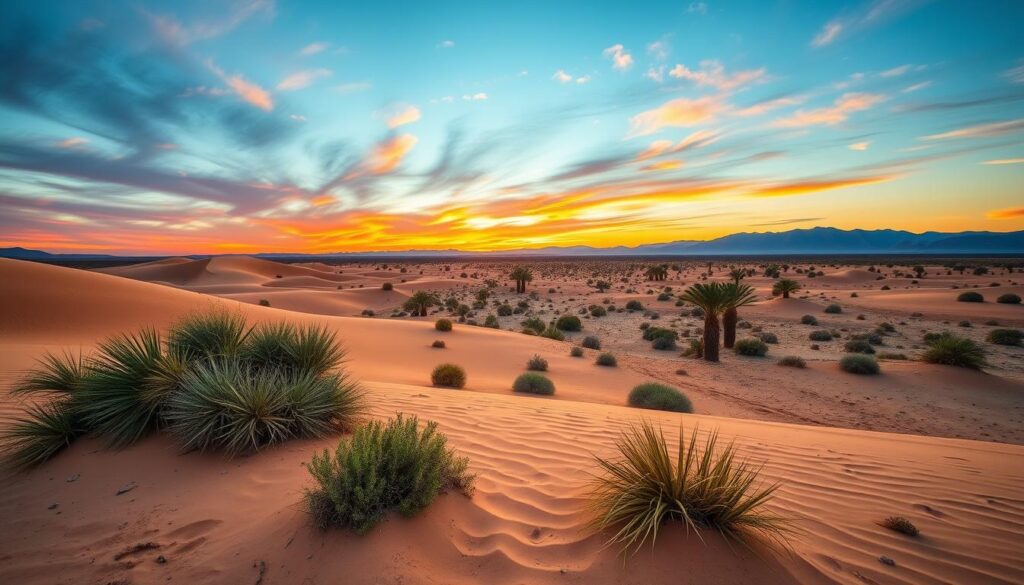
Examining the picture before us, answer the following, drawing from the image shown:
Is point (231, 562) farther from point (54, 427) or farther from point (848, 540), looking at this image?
point (848, 540)

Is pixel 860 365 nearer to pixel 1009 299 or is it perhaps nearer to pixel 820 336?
pixel 820 336

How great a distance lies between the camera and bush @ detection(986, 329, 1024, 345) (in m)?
15.8

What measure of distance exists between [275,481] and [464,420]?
111 inches

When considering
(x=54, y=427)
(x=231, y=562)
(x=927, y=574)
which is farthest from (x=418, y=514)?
(x=54, y=427)

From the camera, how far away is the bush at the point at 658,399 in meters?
8.95

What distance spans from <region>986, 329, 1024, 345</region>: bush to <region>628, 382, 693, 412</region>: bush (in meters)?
16.3

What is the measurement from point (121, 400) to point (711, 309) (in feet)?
50.1

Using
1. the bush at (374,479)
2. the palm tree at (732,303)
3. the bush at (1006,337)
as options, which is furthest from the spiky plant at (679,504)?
the bush at (1006,337)

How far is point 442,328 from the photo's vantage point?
17.3 m

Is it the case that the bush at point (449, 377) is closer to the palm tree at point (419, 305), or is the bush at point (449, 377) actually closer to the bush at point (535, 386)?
the bush at point (535, 386)

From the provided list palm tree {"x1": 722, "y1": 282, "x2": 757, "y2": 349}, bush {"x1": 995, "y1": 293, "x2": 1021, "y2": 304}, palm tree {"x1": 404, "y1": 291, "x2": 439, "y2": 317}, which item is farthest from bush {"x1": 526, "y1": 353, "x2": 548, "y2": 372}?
bush {"x1": 995, "y1": 293, "x2": 1021, "y2": 304}

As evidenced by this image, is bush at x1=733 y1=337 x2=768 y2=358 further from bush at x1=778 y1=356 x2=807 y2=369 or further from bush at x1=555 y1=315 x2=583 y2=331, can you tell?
bush at x1=555 y1=315 x2=583 y2=331

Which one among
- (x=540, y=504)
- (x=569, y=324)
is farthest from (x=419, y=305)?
(x=540, y=504)

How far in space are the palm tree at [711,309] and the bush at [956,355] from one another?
231 inches
